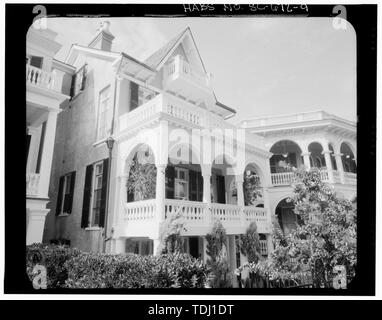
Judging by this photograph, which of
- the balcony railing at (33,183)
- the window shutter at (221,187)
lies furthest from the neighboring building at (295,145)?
the balcony railing at (33,183)

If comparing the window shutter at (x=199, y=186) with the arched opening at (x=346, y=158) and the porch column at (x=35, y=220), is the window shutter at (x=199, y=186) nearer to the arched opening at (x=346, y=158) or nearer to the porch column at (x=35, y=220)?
the porch column at (x=35, y=220)

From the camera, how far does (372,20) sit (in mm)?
4715

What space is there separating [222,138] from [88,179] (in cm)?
444

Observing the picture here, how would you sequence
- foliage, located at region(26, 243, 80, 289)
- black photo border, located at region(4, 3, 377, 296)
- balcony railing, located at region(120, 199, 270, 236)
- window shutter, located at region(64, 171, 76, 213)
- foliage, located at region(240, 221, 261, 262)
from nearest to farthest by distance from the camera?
1. black photo border, located at region(4, 3, 377, 296)
2. foliage, located at region(26, 243, 80, 289)
3. balcony railing, located at region(120, 199, 270, 236)
4. window shutter, located at region(64, 171, 76, 213)
5. foliage, located at region(240, 221, 261, 262)

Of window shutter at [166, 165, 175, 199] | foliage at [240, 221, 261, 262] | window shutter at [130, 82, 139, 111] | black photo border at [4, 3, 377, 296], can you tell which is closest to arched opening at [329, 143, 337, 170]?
foliage at [240, 221, 261, 262]

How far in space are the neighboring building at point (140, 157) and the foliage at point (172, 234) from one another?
0.81 feet

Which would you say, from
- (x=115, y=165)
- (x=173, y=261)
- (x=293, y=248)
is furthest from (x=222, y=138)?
(x=173, y=261)

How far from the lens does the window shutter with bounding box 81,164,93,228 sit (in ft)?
26.4

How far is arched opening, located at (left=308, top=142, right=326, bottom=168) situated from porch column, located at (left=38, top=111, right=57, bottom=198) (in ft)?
34.4

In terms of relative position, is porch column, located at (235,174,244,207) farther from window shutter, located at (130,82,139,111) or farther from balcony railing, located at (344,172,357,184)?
window shutter, located at (130,82,139,111)

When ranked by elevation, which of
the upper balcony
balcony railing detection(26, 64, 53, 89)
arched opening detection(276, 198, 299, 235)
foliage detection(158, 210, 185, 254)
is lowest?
foliage detection(158, 210, 185, 254)

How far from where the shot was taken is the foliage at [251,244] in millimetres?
8477

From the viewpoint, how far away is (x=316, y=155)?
13039 millimetres
